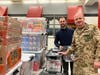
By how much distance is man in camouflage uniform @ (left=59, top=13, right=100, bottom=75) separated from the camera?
3.15 m

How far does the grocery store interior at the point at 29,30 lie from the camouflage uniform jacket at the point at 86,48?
77 cm

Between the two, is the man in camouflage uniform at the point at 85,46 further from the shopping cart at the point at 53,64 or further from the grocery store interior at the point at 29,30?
the shopping cart at the point at 53,64

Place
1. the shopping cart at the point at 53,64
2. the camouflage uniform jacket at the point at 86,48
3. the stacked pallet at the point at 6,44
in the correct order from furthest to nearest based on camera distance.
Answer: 1. the shopping cart at the point at 53,64
2. the camouflage uniform jacket at the point at 86,48
3. the stacked pallet at the point at 6,44

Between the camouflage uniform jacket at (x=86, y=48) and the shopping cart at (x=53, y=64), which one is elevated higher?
the camouflage uniform jacket at (x=86, y=48)

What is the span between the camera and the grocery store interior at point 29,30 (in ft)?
6.17

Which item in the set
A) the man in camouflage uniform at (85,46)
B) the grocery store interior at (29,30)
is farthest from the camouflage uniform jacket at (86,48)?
the grocery store interior at (29,30)

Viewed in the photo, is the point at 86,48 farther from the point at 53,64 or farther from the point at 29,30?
the point at 29,30

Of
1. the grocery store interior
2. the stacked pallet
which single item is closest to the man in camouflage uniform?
the grocery store interior

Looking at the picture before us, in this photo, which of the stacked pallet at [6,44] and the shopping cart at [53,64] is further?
the shopping cart at [53,64]

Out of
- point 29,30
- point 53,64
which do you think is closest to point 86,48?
point 53,64

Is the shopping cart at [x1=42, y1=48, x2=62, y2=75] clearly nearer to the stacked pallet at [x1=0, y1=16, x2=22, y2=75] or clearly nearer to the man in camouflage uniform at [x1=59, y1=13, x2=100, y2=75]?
the man in camouflage uniform at [x1=59, y1=13, x2=100, y2=75]

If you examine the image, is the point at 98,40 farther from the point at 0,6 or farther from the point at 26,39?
the point at 0,6

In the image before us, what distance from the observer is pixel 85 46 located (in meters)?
3.24

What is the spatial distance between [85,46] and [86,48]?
4 centimetres
